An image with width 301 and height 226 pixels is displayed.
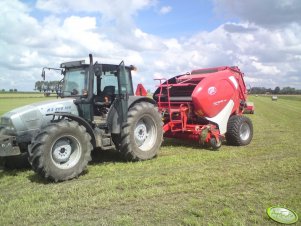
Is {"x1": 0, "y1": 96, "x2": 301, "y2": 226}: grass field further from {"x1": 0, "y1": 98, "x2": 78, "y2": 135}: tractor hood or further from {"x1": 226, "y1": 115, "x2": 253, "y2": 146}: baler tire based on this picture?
{"x1": 226, "y1": 115, "x2": 253, "y2": 146}: baler tire

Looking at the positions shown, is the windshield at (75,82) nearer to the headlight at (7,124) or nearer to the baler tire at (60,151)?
the baler tire at (60,151)

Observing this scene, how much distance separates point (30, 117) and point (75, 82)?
4.63ft

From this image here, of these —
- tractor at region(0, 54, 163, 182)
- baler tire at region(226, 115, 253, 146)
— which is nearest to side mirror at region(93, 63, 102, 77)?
tractor at region(0, 54, 163, 182)

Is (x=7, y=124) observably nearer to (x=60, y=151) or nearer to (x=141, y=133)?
(x=60, y=151)

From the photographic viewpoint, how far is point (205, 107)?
416 inches

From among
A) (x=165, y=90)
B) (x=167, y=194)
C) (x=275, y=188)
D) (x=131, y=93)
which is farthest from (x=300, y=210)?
(x=165, y=90)

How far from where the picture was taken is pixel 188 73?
12359 mm

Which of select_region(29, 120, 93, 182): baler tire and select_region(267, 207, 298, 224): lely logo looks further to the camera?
select_region(29, 120, 93, 182): baler tire

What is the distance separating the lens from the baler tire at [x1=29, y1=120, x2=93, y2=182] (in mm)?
6484

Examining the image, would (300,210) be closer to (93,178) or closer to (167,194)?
(167,194)

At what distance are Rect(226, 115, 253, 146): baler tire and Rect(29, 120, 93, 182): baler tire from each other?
535 cm

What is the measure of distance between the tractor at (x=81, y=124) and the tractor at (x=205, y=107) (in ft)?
5.61

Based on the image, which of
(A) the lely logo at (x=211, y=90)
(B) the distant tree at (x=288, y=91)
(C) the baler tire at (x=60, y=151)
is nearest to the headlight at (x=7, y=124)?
(C) the baler tire at (x=60, y=151)

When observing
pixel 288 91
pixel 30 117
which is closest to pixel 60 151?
pixel 30 117
